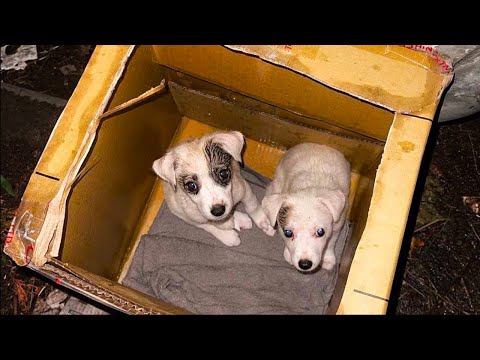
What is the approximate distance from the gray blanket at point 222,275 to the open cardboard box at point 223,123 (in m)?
0.24

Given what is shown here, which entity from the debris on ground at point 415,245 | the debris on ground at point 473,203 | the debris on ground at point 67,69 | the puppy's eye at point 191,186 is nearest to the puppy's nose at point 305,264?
the puppy's eye at point 191,186

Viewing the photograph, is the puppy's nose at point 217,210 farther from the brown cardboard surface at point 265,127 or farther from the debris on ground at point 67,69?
the debris on ground at point 67,69

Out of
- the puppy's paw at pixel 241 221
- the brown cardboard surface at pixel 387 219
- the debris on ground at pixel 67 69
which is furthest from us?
the debris on ground at pixel 67 69

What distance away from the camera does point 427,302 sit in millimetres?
3502

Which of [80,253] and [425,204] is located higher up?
[425,204]

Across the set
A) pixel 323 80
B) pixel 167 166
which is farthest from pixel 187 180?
pixel 323 80

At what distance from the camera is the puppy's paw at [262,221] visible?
3482mm

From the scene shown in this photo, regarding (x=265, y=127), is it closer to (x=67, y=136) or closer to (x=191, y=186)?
(x=191, y=186)

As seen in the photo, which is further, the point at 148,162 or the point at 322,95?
the point at 148,162

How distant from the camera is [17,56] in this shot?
4.32m

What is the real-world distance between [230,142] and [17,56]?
2.67m
